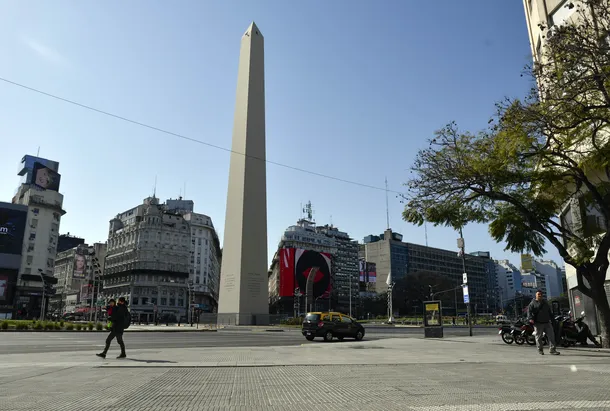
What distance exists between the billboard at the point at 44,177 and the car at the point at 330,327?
3687 inches

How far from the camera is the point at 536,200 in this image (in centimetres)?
1667

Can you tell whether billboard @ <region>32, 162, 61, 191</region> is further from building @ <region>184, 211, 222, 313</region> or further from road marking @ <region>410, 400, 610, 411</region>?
road marking @ <region>410, 400, 610, 411</region>

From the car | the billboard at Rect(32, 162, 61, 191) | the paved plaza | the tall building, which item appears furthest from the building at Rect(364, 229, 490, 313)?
the paved plaza

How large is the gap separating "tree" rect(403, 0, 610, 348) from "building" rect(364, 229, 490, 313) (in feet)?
420

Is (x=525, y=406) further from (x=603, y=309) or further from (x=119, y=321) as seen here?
(x=603, y=309)

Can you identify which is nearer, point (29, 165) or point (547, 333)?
point (547, 333)

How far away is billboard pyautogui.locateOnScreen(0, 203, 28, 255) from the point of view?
3164 inches

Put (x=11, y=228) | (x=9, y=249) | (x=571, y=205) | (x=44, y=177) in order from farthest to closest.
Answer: (x=44, y=177) → (x=11, y=228) → (x=9, y=249) → (x=571, y=205)

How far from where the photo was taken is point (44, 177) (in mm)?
96812

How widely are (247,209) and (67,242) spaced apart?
16701 centimetres

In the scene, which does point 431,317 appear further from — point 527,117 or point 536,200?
point 527,117

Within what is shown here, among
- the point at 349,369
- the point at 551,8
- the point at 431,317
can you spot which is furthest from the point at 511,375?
the point at 551,8

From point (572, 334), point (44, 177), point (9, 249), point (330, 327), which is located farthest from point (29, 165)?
point (572, 334)

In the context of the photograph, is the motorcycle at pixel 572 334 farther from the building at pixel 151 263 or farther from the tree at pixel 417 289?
the tree at pixel 417 289
